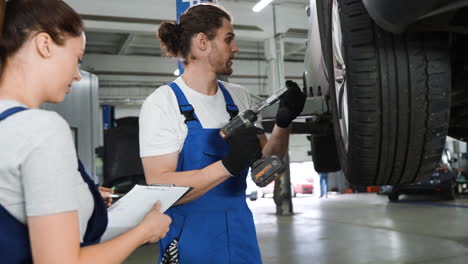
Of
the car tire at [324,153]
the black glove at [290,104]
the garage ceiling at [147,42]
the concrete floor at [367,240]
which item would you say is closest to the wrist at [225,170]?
the black glove at [290,104]

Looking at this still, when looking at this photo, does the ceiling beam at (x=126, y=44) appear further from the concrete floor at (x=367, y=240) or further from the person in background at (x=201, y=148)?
the person in background at (x=201, y=148)

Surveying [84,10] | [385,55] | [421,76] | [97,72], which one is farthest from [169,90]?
[97,72]

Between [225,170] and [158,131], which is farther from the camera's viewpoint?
[158,131]

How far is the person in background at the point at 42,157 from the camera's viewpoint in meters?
0.71

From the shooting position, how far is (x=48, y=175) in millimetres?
715

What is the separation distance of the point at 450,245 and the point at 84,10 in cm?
723

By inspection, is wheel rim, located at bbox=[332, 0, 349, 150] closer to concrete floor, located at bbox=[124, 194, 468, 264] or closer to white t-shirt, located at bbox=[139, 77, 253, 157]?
white t-shirt, located at bbox=[139, 77, 253, 157]

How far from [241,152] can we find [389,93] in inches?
23.7

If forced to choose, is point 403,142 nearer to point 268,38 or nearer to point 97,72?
point 268,38

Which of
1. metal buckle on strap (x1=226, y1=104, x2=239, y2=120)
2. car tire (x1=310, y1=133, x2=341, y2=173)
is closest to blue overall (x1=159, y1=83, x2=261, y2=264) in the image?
metal buckle on strap (x1=226, y1=104, x2=239, y2=120)

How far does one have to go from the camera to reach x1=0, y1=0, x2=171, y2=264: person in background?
A: 2.33 ft

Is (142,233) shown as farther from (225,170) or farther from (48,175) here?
(225,170)

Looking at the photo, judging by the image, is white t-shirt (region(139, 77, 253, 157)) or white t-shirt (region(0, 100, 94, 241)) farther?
white t-shirt (region(139, 77, 253, 157))

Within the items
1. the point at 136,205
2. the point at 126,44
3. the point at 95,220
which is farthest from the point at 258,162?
the point at 126,44
